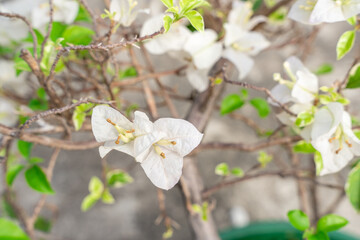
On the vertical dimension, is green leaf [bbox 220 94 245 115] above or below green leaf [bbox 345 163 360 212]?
above

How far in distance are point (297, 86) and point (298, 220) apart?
6.0 inches

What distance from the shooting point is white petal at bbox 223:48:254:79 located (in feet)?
1.49

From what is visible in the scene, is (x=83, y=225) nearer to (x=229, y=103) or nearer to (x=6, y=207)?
(x=6, y=207)

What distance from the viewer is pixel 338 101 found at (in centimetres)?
36

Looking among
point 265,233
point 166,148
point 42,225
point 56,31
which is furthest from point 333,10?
point 42,225

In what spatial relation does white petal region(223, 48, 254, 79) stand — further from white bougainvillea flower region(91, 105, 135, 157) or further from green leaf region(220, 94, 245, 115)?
white bougainvillea flower region(91, 105, 135, 157)

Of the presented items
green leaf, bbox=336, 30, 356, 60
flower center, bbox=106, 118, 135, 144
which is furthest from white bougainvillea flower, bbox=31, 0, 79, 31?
green leaf, bbox=336, 30, 356, 60

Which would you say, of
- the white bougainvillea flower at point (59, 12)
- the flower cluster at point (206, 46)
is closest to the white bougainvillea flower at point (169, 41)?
the flower cluster at point (206, 46)

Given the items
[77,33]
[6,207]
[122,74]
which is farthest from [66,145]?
[6,207]

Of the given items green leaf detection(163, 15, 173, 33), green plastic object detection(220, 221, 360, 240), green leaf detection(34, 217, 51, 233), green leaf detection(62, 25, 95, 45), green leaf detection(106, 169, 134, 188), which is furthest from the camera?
green leaf detection(34, 217, 51, 233)

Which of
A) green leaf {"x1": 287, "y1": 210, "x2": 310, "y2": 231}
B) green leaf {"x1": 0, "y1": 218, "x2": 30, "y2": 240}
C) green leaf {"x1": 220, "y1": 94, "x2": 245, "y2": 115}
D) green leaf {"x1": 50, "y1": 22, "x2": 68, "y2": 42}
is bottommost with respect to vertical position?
green leaf {"x1": 287, "y1": 210, "x2": 310, "y2": 231}

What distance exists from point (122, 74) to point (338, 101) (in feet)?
1.23

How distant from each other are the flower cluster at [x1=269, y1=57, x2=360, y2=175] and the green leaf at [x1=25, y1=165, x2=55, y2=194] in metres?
0.30

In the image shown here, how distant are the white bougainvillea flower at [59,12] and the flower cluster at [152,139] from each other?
0.19 metres
